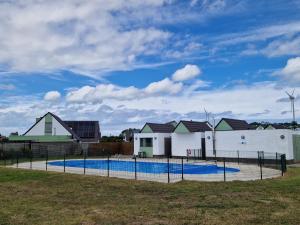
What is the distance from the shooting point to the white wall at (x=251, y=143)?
27.0 meters

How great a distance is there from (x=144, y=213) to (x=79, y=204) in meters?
2.42

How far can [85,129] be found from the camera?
183 feet

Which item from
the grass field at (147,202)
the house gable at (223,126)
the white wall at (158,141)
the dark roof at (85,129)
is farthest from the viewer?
the dark roof at (85,129)

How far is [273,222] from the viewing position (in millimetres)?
7480

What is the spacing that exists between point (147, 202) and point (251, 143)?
800 inches

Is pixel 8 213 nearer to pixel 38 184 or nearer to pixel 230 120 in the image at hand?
pixel 38 184

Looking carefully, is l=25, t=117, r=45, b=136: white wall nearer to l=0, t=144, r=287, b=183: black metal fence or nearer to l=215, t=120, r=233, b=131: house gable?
l=0, t=144, r=287, b=183: black metal fence

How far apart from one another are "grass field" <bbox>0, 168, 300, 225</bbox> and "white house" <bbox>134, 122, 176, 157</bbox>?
2083 centimetres

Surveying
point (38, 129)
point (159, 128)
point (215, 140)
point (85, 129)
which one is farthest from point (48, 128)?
point (215, 140)

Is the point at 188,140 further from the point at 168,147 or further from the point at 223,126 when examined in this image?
the point at 168,147

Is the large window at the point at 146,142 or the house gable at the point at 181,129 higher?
the house gable at the point at 181,129

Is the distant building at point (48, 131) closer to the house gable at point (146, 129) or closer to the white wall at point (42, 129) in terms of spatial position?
the white wall at point (42, 129)

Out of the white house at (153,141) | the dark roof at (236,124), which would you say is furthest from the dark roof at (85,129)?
the dark roof at (236,124)

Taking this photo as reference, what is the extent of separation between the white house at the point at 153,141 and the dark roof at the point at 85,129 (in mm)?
17872
